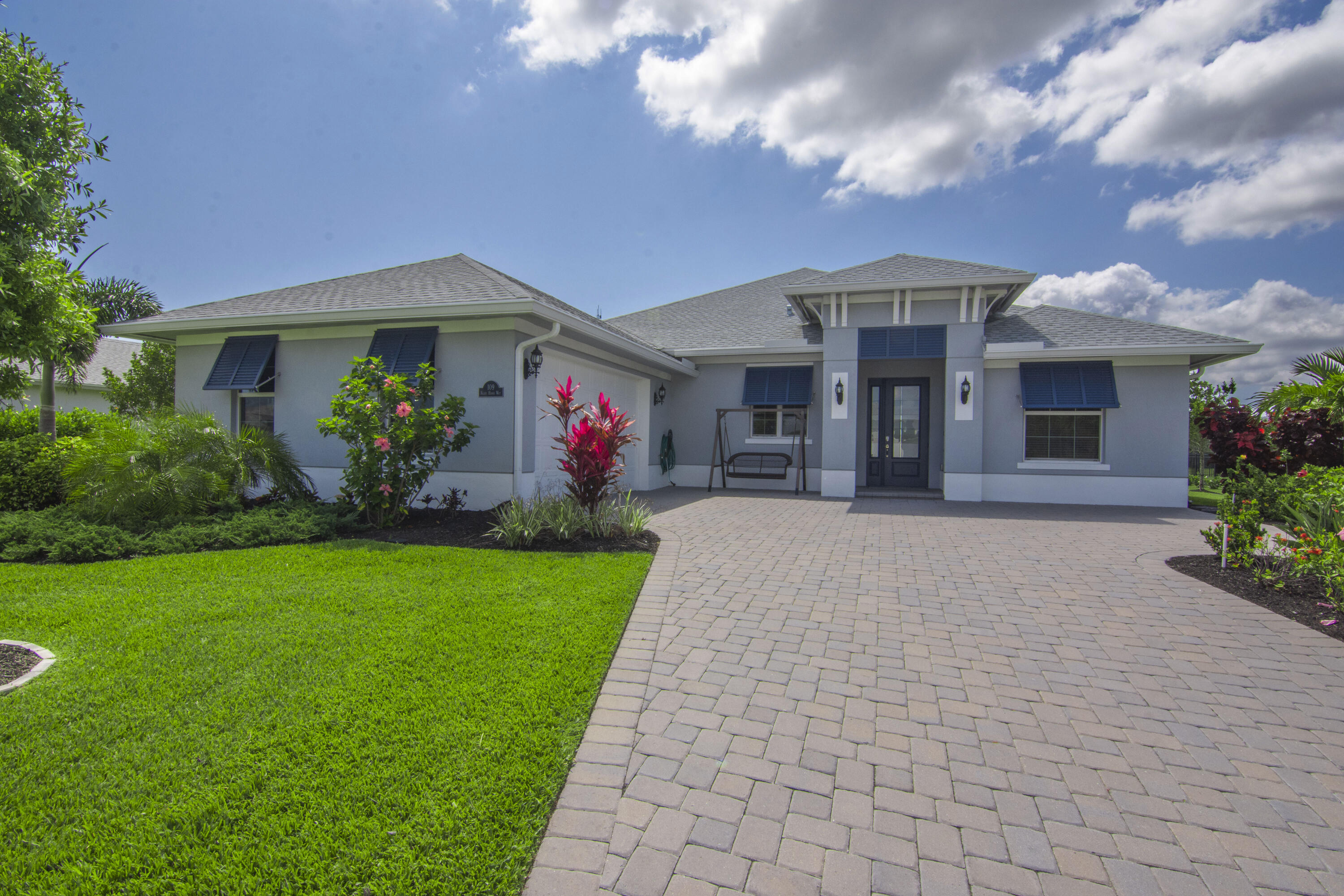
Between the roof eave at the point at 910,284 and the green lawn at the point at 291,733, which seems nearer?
the green lawn at the point at 291,733

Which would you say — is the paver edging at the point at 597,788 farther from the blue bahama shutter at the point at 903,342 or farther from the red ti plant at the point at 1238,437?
the red ti plant at the point at 1238,437

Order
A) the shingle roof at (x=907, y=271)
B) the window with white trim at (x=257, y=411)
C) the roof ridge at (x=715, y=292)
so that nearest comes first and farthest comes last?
the window with white trim at (x=257, y=411) < the shingle roof at (x=907, y=271) < the roof ridge at (x=715, y=292)

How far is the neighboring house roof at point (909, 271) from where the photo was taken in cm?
1038

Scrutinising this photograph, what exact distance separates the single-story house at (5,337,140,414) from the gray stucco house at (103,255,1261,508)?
38.7 feet

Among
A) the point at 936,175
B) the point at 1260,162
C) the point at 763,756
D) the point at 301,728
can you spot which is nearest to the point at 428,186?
the point at 936,175

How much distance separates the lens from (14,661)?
3.25 m

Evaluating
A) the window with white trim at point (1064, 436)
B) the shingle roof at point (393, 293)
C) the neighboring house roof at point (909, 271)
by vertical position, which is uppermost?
the neighboring house roof at point (909, 271)

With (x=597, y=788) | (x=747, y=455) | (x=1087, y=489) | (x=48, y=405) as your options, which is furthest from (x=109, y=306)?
(x=1087, y=489)

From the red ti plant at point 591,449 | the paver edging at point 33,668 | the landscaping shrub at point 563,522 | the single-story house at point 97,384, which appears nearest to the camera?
the paver edging at point 33,668

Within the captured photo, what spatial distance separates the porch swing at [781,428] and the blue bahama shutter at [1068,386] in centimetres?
417

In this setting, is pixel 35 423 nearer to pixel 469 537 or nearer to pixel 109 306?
pixel 109 306

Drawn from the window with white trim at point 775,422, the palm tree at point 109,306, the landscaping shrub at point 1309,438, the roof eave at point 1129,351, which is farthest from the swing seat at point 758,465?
the palm tree at point 109,306

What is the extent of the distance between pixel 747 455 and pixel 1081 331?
701 cm

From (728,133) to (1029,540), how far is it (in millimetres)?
8593
